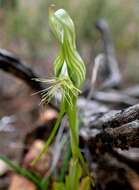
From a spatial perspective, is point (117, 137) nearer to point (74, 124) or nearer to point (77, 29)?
point (74, 124)

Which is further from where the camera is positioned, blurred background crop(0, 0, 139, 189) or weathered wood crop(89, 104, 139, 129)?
blurred background crop(0, 0, 139, 189)

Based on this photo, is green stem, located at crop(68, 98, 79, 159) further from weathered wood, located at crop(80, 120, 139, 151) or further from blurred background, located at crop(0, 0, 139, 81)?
blurred background, located at crop(0, 0, 139, 81)

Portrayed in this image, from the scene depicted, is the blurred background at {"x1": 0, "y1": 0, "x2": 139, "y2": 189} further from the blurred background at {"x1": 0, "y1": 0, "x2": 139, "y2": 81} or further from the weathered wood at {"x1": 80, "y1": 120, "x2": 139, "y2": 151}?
the weathered wood at {"x1": 80, "y1": 120, "x2": 139, "y2": 151}

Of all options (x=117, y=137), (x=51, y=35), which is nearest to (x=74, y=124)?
(x=117, y=137)

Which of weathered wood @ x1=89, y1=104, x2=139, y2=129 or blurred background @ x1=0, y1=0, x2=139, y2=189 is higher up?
blurred background @ x1=0, y1=0, x2=139, y2=189

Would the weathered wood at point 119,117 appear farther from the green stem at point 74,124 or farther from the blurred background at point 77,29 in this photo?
the blurred background at point 77,29

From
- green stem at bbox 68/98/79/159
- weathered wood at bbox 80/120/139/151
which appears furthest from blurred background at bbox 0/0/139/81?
green stem at bbox 68/98/79/159

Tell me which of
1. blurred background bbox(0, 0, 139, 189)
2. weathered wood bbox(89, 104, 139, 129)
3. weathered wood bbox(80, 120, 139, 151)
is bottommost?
weathered wood bbox(80, 120, 139, 151)

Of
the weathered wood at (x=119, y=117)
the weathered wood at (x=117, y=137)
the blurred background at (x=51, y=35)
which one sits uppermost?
the blurred background at (x=51, y=35)

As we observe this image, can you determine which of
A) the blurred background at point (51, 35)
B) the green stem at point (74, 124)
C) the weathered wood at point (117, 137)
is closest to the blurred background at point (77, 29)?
the blurred background at point (51, 35)

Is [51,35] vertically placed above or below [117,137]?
above

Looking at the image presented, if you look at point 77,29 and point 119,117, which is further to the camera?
point 77,29

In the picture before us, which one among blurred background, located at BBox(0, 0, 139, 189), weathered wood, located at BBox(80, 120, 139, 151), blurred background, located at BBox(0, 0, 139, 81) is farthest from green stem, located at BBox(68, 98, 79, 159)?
blurred background, located at BBox(0, 0, 139, 81)
